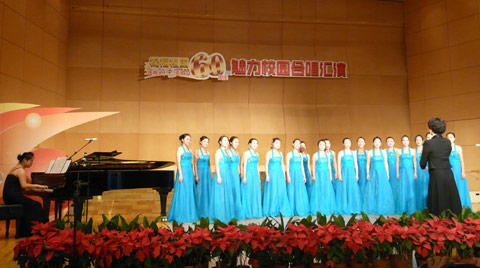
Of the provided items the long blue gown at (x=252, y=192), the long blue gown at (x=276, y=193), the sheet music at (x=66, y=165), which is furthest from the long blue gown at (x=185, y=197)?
the sheet music at (x=66, y=165)

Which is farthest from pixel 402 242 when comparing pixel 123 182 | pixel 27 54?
pixel 27 54

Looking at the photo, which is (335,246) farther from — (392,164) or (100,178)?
(392,164)

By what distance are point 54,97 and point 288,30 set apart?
6077mm

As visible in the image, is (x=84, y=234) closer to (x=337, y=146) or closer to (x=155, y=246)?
(x=155, y=246)

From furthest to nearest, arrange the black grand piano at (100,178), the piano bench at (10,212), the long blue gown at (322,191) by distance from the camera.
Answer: the long blue gown at (322,191) < the black grand piano at (100,178) < the piano bench at (10,212)

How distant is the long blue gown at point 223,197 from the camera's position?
589 centimetres

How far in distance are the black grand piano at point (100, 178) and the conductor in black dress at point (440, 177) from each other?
3.76 meters

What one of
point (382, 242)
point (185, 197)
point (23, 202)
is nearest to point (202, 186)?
point (185, 197)

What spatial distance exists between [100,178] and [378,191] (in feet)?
15.2

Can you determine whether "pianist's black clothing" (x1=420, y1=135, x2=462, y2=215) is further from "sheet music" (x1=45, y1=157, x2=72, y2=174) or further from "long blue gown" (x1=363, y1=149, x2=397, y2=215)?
"sheet music" (x1=45, y1=157, x2=72, y2=174)

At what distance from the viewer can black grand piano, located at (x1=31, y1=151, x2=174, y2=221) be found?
517 cm

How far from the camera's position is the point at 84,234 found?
8.85ft

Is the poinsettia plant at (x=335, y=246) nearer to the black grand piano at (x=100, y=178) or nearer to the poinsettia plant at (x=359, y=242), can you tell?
the poinsettia plant at (x=359, y=242)

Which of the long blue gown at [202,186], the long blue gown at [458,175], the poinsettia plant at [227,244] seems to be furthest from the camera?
the long blue gown at [458,175]
